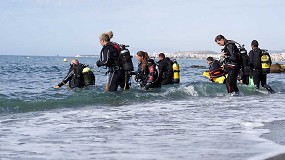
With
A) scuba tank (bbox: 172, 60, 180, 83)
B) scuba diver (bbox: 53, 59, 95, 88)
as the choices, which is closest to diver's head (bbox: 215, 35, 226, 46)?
scuba tank (bbox: 172, 60, 180, 83)

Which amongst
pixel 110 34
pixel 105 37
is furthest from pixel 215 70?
pixel 105 37

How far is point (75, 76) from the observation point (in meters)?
14.0

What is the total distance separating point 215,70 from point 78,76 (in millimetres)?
4920

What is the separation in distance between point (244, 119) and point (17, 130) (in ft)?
12.1

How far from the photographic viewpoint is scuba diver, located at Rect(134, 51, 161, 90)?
1330 centimetres

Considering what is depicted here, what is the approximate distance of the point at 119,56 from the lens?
448 inches

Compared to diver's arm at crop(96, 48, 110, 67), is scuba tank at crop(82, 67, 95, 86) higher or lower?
lower

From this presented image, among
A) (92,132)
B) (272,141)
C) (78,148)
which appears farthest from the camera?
(92,132)

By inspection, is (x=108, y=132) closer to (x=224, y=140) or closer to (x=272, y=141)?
(x=224, y=140)

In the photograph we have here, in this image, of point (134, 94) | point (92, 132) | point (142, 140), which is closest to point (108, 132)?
point (92, 132)

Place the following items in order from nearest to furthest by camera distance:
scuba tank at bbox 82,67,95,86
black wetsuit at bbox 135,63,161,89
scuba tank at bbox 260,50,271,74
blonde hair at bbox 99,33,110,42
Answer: blonde hair at bbox 99,33,110,42, black wetsuit at bbox 135,63,161,89, scuba tank at bbox 82,67,95,86, scuba tank at bbox 260,50,271,74

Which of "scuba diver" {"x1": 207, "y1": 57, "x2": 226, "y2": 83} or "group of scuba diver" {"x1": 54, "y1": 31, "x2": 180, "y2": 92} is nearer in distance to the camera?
"group of scuba diver" {"x1": 54, "y1": 31, "x2": 180, "y2": 92}

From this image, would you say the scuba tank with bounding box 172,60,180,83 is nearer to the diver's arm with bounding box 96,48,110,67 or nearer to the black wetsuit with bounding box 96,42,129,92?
the black wetsuit with bounding box 96,42,129,92

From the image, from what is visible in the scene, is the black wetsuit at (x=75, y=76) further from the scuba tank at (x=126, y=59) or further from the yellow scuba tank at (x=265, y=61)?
the yellow scuba tank at (x=265, y=61)
